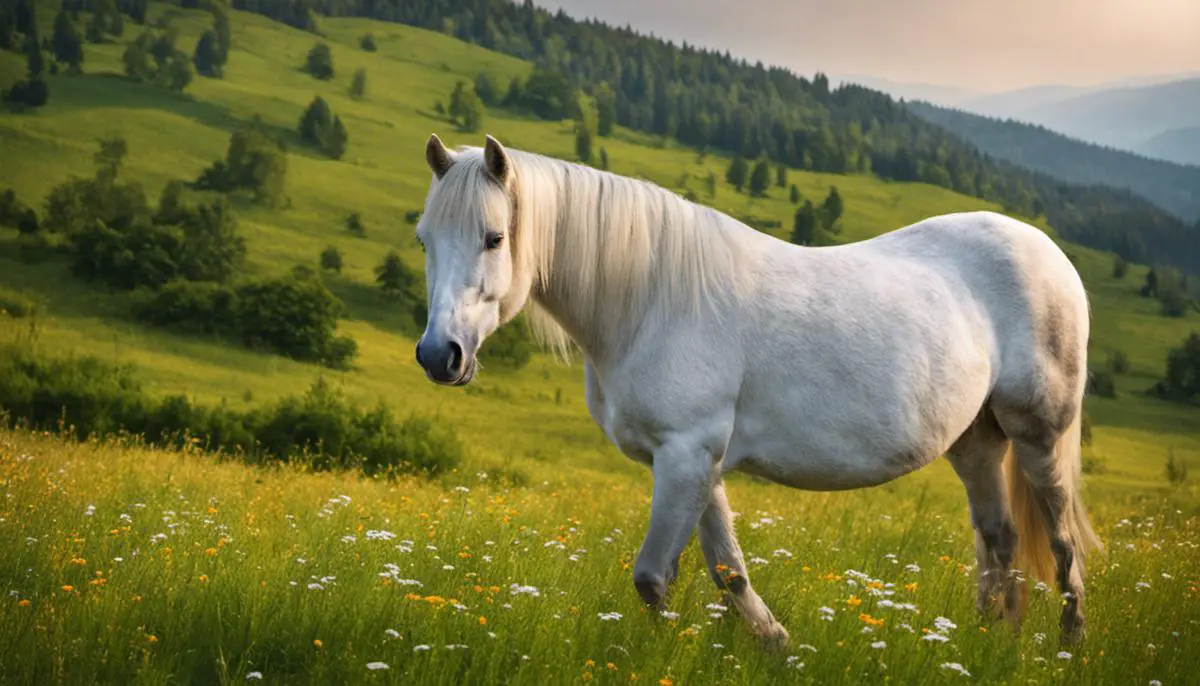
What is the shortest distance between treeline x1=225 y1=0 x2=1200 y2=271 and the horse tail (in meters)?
121

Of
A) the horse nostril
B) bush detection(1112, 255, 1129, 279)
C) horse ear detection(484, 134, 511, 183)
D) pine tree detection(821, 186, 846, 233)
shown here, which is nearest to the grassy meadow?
the horse nostril

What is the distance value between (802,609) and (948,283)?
77.8 inches

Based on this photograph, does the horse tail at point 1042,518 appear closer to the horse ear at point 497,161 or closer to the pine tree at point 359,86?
the horse ear at point 497,161

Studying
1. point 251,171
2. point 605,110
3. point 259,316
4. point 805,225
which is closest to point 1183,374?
point 805,225

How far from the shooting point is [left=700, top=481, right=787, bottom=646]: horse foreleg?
4738 mm

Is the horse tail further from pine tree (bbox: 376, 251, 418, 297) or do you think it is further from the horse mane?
pine tree (bbox: 376, 251, 418, 297)

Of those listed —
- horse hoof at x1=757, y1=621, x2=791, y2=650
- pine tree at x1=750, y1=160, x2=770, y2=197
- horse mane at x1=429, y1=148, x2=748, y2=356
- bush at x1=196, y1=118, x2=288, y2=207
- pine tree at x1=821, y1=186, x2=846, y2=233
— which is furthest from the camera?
pine tree at x1=750, y1=160, x2=770, y2=197

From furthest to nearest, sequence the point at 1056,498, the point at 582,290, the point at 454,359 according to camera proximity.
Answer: the point at 1056,498 < the point at 582,290 < the point at 454,359

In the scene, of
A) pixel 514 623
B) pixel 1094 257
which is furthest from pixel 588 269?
pixel 1094 257

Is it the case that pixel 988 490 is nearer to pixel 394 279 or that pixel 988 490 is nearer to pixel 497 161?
pixel 497 161

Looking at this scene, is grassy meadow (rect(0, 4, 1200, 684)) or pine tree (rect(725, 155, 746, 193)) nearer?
grassy meadow (rect(0, 4, 1200, 684))

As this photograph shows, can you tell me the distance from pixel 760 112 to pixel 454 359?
154810 millimetres

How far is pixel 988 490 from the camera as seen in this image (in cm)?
609

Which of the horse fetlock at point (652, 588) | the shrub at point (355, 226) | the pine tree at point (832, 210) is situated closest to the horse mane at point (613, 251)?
the horse fetlock at point (652, 588)
